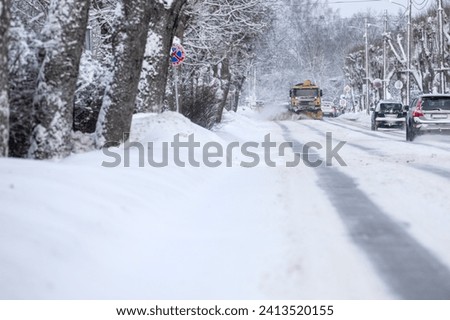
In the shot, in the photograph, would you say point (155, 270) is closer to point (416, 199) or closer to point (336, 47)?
point (416, 199)

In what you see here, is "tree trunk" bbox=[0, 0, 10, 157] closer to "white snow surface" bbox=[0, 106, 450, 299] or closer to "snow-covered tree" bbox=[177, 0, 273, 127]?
"white snow surface" bbox=[0, 106, 450, 299]

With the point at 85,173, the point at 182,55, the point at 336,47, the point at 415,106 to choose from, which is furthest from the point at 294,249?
the point at 336,47

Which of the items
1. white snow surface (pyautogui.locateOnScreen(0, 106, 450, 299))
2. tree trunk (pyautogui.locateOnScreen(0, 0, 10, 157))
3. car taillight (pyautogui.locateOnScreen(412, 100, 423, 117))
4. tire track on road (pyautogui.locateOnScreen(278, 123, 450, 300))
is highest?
tree trunk (pyautogui.locateOnScreen(0, 0, 10, 157))

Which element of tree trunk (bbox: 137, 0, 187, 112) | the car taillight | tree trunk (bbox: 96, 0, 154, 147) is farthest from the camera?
the car taillight

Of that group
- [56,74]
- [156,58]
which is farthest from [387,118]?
[56,74]

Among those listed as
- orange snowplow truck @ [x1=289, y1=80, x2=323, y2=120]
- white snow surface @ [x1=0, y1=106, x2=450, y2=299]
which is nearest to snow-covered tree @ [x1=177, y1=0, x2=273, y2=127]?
white snow surface @ [x1=0, y1=106, x2=450, y2=299]

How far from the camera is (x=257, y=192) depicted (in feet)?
27.5

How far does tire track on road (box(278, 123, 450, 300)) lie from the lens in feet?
13.5

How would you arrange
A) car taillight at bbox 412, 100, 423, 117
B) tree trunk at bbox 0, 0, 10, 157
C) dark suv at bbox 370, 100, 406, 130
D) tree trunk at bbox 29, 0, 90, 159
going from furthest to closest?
1. dark suv at bbox 370, 100, 406, 130
2. car taillight at bbox 412, 100, 423, 117
3. tree trunk at bbox 29, 0, 90, 159
4. tree trunk at bbox 0, 0, 10, 157

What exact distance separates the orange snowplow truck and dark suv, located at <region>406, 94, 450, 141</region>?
97.4ft

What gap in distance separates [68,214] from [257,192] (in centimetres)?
394

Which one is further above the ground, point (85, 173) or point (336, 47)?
point (336, 47)

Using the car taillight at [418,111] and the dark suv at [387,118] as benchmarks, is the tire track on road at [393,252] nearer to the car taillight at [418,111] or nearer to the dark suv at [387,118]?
the car taillight at [418,111]

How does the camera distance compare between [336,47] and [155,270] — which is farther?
[336,47]
